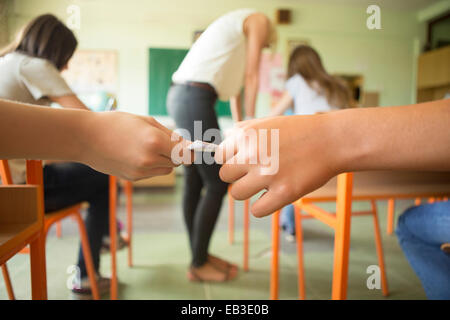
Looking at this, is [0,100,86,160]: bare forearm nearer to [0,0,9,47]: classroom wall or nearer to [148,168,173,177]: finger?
[148,168,173,177]: finger

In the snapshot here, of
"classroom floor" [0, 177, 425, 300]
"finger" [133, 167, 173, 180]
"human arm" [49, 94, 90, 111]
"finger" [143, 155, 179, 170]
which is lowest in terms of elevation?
"classroom floor" [0, 177, 425, 300]

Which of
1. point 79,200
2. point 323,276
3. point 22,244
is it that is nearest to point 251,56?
point 22,244

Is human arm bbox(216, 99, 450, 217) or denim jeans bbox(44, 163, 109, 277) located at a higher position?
human arm bbox(216, 99, 450, 217)

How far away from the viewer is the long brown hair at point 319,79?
3.34ft

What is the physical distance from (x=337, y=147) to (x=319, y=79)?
865 mm

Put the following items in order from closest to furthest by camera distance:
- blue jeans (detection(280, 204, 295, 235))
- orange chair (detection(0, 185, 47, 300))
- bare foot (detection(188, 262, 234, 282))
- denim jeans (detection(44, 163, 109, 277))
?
orange chair (detection(0, 185, 47, 300)) → denim jeans (detection(44, 163, 109, 277)) → bare foot (detection(188, 262, 234, 282)) → blue jeans (detection(280, 204, 295, 235))

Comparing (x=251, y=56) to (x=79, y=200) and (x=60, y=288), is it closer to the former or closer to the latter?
(x=79, y=200)

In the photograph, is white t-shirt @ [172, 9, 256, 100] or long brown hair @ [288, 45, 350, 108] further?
long brown hair @ [288, 45, 350, 108]

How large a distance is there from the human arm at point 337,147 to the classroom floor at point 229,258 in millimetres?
639

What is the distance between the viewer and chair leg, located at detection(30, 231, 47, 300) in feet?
1.48

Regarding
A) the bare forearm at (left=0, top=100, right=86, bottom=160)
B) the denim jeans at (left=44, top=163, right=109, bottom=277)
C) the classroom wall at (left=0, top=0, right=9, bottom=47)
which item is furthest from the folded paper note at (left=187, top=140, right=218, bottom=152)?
the denim jeans at (left=44, top=163, right=109, bottom=277)

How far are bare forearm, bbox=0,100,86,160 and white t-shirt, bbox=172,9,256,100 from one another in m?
0.25
